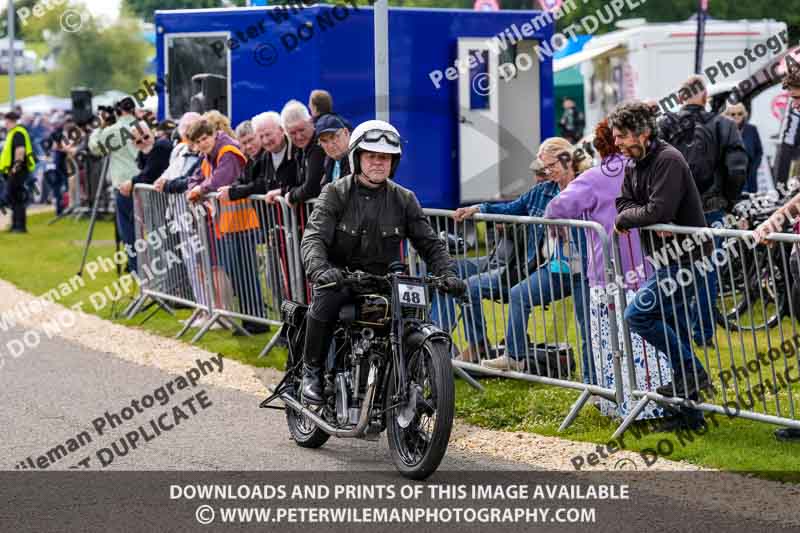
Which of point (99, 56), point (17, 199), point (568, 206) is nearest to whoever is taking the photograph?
point (568, 206)

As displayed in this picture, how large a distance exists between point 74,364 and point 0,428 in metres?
2.67

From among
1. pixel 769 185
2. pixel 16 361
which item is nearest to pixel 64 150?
pixel 769 185

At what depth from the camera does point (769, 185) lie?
20719 mm

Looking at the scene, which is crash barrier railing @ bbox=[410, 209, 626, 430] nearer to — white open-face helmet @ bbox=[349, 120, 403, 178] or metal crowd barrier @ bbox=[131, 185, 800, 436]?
metal crowd barrier @ bbox=[131, 185, 800, 436]

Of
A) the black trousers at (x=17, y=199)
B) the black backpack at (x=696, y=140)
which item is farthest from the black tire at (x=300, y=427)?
the black trousers at (x=17, y=199)

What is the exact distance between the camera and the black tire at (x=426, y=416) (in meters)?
6.68

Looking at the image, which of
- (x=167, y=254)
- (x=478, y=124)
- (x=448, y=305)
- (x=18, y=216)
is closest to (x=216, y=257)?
(x=167, y=254)

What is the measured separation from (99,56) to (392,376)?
51.1 meters

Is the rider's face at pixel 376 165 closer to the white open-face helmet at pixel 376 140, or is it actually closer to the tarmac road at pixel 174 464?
the white open-face helmet at pixel 376 140

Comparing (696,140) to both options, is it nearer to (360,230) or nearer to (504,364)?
(504,364)

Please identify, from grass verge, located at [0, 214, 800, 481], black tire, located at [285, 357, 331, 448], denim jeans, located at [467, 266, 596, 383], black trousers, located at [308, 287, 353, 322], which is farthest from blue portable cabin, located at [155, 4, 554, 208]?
black trousers, located at [308, 287, 353, 322]

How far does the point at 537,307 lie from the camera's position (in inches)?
348

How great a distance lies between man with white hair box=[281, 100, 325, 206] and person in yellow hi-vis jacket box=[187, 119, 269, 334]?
0.76 m

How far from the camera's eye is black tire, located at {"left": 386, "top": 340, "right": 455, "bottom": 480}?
21.9ft
